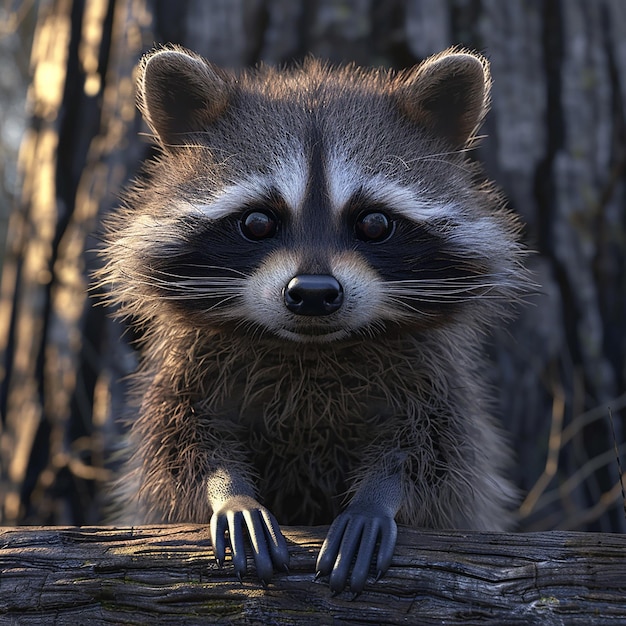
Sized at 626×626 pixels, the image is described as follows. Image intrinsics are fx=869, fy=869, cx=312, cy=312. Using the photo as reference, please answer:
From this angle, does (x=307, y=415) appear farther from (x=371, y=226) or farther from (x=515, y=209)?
(x=515, y=209)

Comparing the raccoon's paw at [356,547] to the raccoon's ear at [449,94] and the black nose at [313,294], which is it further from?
the raccoon's ear at [449,94]

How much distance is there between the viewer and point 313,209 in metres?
2.71

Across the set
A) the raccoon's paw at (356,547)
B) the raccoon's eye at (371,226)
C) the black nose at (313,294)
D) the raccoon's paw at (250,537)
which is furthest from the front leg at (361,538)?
the raccoon's eye at (371,226)

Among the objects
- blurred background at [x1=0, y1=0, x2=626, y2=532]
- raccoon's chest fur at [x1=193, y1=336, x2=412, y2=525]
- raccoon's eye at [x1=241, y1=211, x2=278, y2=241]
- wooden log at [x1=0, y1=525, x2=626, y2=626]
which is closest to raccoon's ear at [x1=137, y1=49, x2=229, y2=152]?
raccoon's eye at [x1=241, y1=211, x2=278, y2=241]

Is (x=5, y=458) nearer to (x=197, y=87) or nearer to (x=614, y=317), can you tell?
(x=197, y=87)

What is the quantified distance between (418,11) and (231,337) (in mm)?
2157

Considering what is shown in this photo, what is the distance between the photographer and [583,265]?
171 inches

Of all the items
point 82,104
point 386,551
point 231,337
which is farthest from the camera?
point 82,104

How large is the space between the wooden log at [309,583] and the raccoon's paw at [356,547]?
35mm

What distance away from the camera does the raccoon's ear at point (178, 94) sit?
2.98 m

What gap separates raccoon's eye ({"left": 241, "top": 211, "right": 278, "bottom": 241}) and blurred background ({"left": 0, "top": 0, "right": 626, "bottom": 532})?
1.69m

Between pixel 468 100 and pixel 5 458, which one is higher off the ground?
pixel 468 100

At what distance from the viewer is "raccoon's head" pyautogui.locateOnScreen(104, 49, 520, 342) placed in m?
2.68

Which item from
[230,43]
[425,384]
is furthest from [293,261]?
[230,43]
